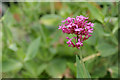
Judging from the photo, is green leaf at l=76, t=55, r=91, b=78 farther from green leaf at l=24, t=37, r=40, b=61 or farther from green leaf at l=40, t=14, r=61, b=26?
green leaf at l=40, t=14, r=61, b=26

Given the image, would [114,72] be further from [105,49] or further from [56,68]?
[56,68]

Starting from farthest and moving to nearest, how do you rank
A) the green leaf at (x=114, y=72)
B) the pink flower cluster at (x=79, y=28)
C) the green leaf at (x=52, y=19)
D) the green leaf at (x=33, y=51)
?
the green leaf at (x=52, y=19) → the green leaf at (x=33, y=51) → the green leaf at (x=114, y=72) → the pink flower cluster at (x=79, y=28)

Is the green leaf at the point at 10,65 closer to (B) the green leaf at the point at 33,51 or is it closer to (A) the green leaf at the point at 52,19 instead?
(B) the green leaf at the point at 33,51

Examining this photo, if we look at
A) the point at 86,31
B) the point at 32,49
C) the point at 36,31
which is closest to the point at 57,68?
the point at 32,49

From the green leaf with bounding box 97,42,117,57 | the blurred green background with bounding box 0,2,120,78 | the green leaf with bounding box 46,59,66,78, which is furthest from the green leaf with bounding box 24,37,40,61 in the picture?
the green leaf with bounding box 97,42,117,57

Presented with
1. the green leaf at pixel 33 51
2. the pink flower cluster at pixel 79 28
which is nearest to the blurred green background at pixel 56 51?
the green leaf at pixel 33 51
